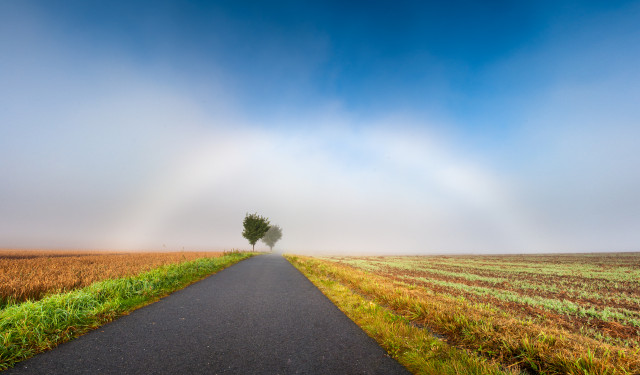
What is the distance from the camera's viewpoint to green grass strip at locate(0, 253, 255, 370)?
402cm

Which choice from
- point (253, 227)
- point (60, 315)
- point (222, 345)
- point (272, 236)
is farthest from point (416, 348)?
point (272, 236)

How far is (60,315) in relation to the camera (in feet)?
16.7

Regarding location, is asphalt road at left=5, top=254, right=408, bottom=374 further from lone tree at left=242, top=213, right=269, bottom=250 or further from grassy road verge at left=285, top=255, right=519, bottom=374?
lone tree at left=242, top=213, right=269, bottom=250

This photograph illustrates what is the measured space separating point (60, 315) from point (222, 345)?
12.6 ft

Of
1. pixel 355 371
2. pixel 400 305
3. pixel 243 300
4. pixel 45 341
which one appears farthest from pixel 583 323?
pixel 45 341

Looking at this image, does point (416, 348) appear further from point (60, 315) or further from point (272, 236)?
point (272, 236)

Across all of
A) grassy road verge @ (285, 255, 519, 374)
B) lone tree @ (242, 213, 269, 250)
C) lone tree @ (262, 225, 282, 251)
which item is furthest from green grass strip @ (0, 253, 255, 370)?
lone tree @ (262, 225, 282, 251)

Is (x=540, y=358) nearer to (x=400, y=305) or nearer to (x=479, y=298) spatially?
(x=400, y=305)

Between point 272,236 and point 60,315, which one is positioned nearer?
point 60,315

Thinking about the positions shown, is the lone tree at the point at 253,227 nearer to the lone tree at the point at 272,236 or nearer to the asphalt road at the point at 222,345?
the lone tree at the point at 272,236

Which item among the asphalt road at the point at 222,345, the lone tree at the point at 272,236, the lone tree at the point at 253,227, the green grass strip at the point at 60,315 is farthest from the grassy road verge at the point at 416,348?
the lone tree at the point at 272,236

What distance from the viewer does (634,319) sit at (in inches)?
294

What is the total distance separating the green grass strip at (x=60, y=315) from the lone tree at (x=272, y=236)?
83.4 metres

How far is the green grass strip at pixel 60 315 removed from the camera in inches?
158
